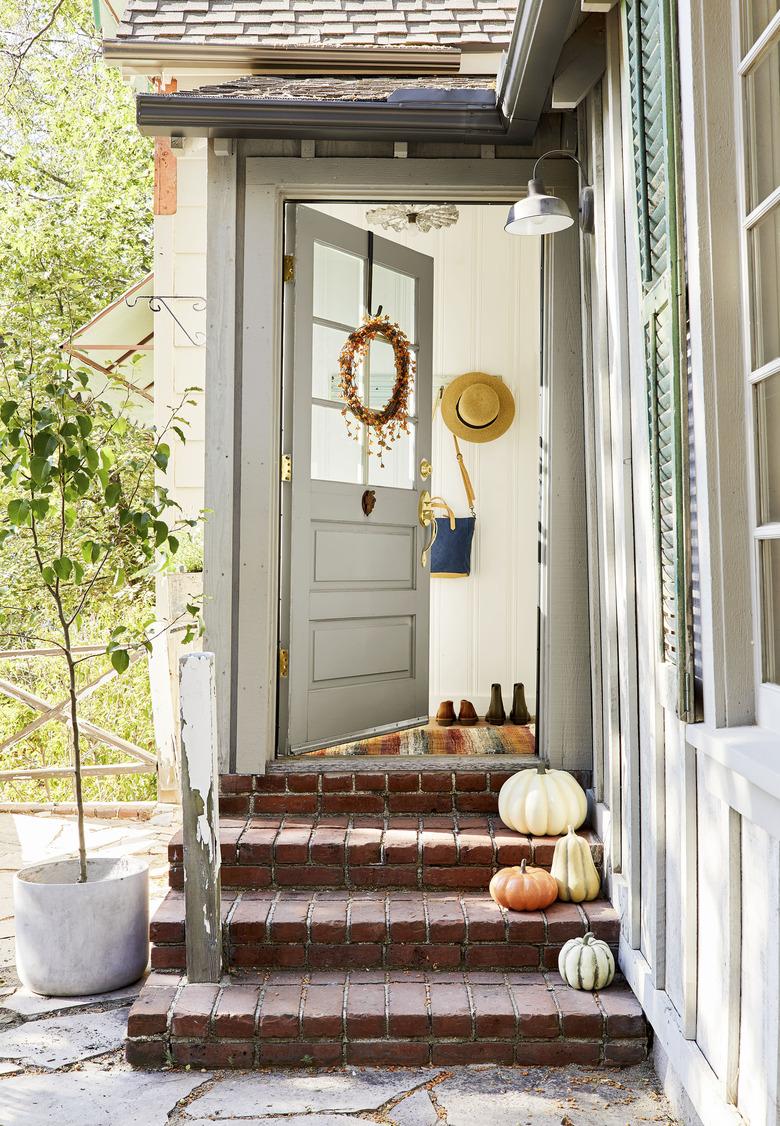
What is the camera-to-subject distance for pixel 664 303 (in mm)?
2436

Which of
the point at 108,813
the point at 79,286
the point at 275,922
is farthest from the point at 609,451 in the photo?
→ the point at 79,286

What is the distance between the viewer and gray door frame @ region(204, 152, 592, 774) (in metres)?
3.96

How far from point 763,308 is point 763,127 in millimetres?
349

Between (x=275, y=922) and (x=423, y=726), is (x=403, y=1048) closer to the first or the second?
(x=275, y=922)

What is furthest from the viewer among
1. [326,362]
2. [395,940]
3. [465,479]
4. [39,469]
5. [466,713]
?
[465,479]

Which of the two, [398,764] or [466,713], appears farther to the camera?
[466,713]

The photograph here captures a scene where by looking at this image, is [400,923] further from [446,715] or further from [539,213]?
[539,213]

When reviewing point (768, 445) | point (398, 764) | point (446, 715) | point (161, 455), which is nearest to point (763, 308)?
point (768, 445)

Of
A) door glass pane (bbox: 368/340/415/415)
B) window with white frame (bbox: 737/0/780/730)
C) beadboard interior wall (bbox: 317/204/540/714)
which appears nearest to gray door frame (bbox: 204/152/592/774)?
door glass pane (bbox: 368/340/415/415)

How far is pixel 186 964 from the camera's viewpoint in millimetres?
3176

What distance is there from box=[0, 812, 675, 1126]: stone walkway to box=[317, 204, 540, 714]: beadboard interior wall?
3439mm

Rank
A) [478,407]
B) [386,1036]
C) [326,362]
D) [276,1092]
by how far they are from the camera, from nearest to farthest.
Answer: [276,1092], [386,1036], [326,362], [478,407]

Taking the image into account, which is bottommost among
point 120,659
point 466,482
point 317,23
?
point 120,659

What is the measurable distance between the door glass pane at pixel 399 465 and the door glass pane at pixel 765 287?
2.91m
